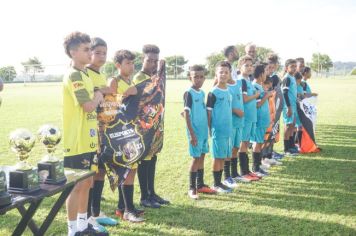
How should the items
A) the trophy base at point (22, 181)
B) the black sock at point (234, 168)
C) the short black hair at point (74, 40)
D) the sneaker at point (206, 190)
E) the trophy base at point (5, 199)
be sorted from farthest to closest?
the black sock at point (234, 168) < the sneaker at point (206, 190) < the short black hair at point (74, 40) < the trophy base at point (22, 181) < the trophy base at point (5, 199)

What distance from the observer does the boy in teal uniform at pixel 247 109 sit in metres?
6.26

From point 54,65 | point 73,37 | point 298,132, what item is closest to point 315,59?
point 54,65

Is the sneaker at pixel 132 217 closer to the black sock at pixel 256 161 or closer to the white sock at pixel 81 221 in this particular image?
the white sock at pixel 81 221

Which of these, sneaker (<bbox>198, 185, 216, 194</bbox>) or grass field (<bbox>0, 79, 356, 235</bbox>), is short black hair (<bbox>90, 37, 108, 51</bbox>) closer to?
grass field (<bbox>0, 79, 356, 235</bbox>)

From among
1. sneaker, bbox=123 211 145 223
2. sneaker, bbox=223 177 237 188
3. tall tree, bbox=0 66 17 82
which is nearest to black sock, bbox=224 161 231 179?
sneaker, bbox=223 177 237 188

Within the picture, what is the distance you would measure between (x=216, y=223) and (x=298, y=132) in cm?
511

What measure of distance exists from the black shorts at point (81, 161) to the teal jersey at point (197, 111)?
1.76 meters

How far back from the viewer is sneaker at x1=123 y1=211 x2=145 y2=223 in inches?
176

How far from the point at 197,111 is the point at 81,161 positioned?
6.65 ft

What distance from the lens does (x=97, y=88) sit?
4.18 metres

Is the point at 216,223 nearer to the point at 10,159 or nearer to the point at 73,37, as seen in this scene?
the point at 73,37

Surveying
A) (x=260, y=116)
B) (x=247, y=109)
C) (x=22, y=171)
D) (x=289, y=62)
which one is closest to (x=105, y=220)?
(x=22, y=171)

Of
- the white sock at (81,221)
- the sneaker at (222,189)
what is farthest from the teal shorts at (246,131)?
the white sock at (81,221)

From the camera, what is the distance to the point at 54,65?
49406 mm
